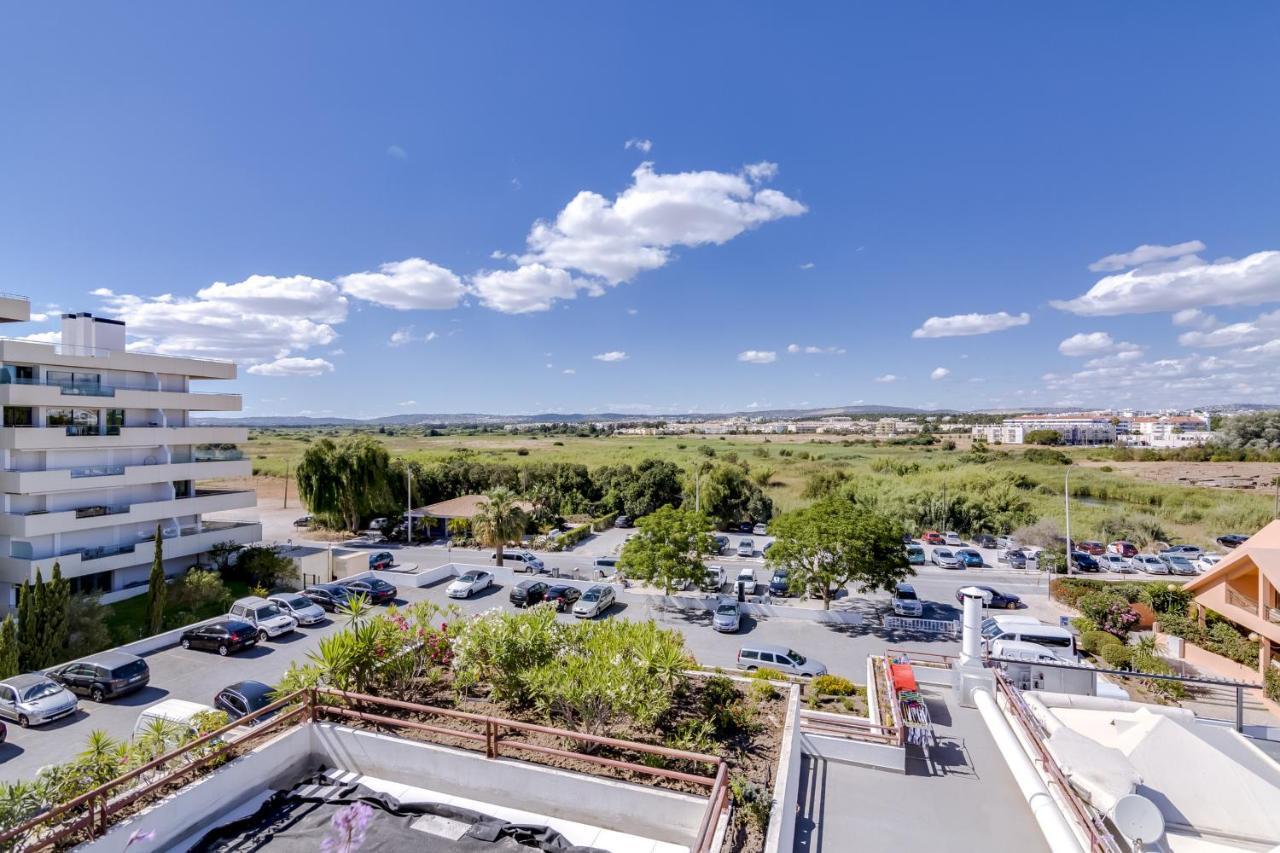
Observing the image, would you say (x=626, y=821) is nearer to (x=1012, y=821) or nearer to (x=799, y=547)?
(x=1012, y=821)

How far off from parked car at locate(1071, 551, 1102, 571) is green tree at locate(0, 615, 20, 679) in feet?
159

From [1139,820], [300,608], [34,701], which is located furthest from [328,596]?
[1139,820]

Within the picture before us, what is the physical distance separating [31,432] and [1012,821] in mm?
34581

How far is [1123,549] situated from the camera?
4006 cm

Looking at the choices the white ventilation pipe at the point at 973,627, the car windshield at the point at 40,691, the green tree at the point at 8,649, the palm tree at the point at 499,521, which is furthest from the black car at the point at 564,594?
the white ventilation pipe at the point at 973,627

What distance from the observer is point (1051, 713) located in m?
11.7

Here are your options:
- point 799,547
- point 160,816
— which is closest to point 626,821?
point 160,816

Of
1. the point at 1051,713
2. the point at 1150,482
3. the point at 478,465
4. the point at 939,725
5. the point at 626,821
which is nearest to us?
the point at 626,821

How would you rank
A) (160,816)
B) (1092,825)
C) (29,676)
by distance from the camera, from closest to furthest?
(160,816)
(1092,825)
(29,676)

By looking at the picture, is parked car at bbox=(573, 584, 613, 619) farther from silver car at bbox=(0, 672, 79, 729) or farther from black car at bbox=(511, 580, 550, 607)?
silver car at bbox=(0, 672, 79, 729)

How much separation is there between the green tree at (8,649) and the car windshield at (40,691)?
3.70 meters

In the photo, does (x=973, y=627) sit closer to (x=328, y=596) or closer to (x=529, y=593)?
(x=529, y=593)

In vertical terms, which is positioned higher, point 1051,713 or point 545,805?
point 545,805

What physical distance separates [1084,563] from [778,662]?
28.2m
